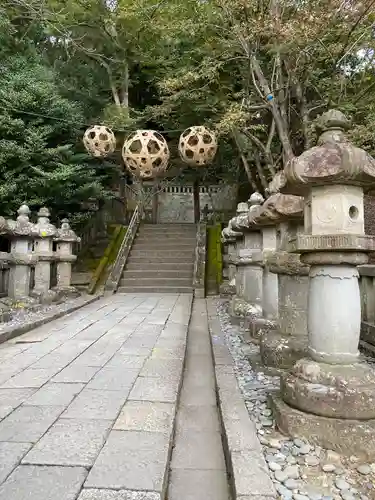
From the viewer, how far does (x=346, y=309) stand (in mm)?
2498

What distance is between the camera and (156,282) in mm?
12281

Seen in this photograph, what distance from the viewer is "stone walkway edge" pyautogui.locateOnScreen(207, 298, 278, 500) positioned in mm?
1873

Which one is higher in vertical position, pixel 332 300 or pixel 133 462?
pixel 332 300

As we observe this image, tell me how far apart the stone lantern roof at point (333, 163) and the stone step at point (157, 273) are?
9.93m

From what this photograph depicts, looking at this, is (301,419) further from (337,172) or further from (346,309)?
(337,172)

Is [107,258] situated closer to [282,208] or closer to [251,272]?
[251,272]

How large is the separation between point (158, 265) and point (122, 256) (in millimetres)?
1262

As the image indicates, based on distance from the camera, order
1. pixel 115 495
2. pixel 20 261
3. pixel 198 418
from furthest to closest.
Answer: pixel 20 261 < pixel 198 418 < pixel 115 495

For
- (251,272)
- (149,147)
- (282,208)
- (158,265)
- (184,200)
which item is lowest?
(251,272)

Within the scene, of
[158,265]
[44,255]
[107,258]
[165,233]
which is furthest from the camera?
[165,233]

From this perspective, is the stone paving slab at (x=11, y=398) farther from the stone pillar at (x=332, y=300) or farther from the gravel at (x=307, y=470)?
the stone pillar at (x=332, y=300)

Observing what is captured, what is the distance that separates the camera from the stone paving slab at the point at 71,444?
217cm

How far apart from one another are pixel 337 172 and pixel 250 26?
7433mm

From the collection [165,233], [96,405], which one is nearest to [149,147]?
[96,405]
